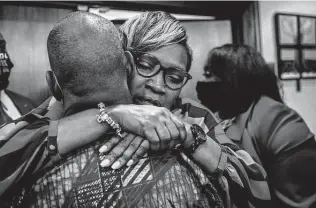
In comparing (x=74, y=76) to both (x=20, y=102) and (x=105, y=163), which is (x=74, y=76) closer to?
(x=105, y=163)

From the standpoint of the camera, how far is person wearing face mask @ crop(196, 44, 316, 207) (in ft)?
5.35

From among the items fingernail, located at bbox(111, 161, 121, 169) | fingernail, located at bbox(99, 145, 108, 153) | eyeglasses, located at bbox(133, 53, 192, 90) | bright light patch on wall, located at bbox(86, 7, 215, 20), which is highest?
bright light patch on wall, located at bbox(86, 7, 215, 20)

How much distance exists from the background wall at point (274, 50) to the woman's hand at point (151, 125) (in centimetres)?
237

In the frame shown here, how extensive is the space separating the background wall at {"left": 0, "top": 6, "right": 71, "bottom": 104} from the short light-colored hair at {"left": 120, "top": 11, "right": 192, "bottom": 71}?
4.29ft

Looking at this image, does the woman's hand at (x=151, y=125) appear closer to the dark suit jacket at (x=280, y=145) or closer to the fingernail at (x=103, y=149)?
the fingernail at (x=103, y=149)

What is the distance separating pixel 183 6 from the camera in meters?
2.65

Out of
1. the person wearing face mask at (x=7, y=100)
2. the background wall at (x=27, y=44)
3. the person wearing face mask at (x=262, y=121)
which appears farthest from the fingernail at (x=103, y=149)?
the background wall at (x=27, y=44)

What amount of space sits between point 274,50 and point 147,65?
213cm

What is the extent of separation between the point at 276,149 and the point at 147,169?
1.11 m

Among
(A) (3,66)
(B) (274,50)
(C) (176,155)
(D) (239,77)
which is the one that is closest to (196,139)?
(C) (176,155)

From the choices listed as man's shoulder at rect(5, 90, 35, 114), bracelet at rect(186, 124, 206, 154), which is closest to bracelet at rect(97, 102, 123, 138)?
bracelet at rect(186, 124, 206, 154)

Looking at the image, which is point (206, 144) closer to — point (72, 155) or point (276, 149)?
point (72, 155)

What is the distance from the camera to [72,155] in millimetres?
685

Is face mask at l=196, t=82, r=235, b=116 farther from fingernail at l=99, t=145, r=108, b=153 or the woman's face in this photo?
fingernail at l=99, t=145, r=108, b=153
